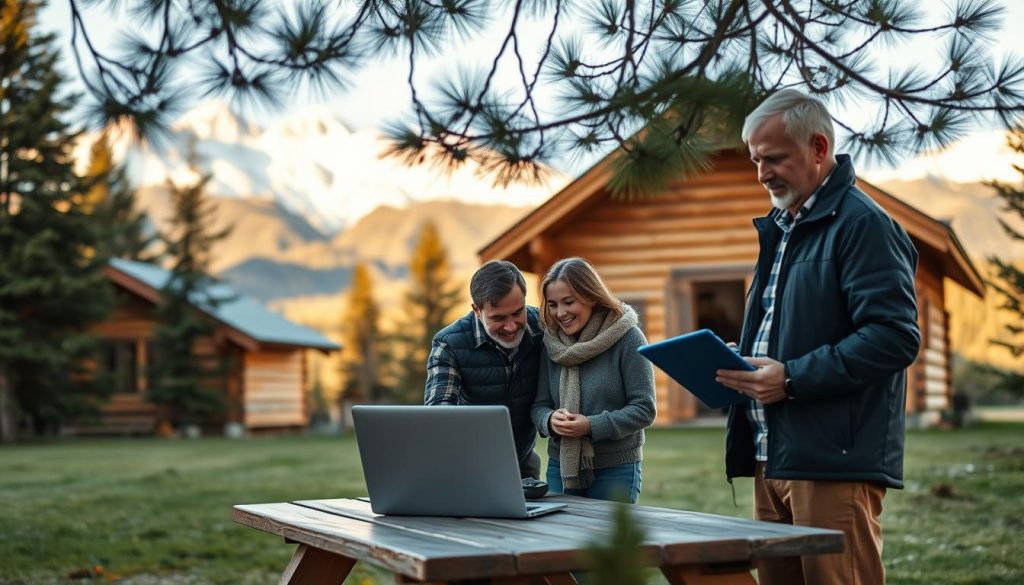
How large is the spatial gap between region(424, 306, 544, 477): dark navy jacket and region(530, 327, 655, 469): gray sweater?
0.41 ft

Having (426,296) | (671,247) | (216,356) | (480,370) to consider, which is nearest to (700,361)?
(480,370)

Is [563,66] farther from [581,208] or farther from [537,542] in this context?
[581,208]

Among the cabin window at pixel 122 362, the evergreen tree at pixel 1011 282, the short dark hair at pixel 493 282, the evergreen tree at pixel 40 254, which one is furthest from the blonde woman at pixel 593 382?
the cabin window at pixel 122 362

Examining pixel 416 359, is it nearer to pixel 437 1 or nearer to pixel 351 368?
pixel 351 368

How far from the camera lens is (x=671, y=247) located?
16.0 metres

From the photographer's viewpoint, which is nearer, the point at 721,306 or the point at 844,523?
the point at 844,523

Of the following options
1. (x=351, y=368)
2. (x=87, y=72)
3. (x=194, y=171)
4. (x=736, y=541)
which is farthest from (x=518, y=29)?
(x=351, y=368)

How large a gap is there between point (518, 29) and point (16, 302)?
1953 cm

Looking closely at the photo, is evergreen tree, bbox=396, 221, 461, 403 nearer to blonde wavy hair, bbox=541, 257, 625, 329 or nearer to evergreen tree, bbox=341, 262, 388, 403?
evergreen tree, bbox=341, 262, 388, 403

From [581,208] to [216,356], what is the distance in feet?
36.6

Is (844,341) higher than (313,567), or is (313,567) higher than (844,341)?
(844,341)

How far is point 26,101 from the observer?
20938 mm

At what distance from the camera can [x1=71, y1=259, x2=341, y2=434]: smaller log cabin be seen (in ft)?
78.3

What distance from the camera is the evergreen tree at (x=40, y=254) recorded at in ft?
68.9
